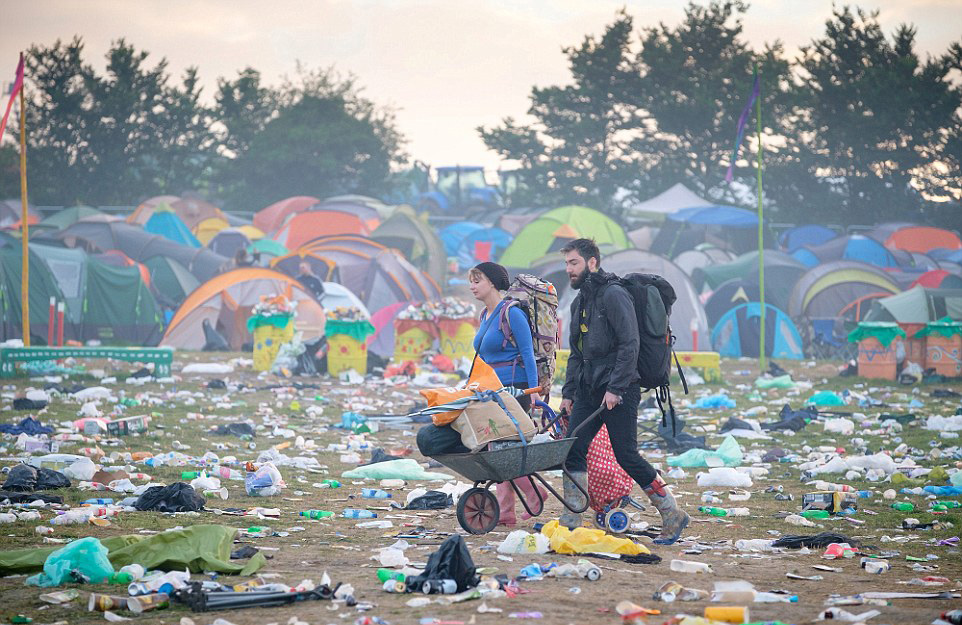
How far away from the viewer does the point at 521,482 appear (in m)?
7.31

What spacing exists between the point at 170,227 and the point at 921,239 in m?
27.5

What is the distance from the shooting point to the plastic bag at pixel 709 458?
10156mm

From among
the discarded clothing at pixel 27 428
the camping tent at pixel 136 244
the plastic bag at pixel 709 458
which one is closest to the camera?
the plastic bag at pixel 709 458

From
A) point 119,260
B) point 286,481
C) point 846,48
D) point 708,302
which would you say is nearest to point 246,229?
point 119,260

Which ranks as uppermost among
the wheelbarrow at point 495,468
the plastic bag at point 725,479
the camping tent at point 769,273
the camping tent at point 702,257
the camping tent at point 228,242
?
the camping tent at point 228,242

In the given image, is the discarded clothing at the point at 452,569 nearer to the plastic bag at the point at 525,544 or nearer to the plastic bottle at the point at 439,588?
the plastic bottle at the point at 439,588

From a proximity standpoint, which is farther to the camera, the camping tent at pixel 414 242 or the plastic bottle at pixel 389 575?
the camping tent at pixel 414 242

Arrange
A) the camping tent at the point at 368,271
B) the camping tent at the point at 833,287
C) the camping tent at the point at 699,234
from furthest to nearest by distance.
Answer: the camping tent at the point at 699,234 → the camping tent at the point at 368,271 → the camping tent at the point at 833,287

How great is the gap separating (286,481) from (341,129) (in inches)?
1822

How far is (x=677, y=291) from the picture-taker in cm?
2375

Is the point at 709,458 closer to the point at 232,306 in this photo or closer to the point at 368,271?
the point at 232,306

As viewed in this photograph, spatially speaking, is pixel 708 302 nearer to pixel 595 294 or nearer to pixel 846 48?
pixel 595 294

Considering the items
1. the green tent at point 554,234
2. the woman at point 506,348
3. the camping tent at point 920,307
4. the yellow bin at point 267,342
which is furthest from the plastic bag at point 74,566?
the green tent at point 554,234

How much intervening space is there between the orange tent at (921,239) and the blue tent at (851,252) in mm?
4417
